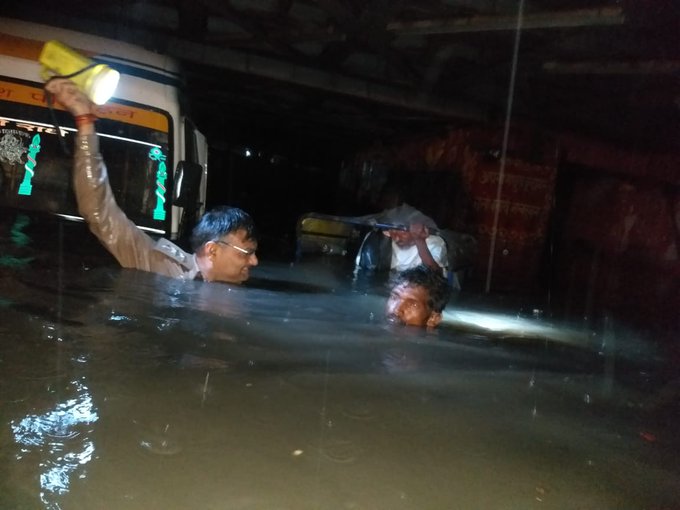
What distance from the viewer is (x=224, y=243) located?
4309 mm

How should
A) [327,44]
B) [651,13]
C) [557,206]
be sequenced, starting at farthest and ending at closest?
1. [557,206]
2. [327,44]
3. [651,13]

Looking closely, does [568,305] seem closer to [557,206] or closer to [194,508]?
[557,206]

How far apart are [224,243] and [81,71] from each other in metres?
1.52

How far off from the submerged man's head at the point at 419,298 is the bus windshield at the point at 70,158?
198 cm

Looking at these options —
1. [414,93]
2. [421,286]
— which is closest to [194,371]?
[421,286]

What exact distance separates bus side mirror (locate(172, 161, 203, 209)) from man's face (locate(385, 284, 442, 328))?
1818 mm

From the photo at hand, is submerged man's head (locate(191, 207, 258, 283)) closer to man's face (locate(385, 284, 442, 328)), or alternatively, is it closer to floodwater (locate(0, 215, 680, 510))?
floodwater (locate(0, 215, 680, 510))

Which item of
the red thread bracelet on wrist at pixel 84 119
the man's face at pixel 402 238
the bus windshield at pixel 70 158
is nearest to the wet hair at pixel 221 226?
the bus windshield at pixel 70 158

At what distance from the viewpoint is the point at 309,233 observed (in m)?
10.0

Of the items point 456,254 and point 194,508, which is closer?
point 194,508

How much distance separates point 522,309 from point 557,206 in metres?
4.23

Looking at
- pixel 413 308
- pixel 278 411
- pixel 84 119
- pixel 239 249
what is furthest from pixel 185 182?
pixel 278 411

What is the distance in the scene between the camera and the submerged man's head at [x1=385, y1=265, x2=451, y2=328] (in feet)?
14.7

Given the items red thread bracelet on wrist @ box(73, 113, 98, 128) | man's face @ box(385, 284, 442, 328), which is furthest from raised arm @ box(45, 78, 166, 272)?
man's face @ box(385, 284, 442, 328)
